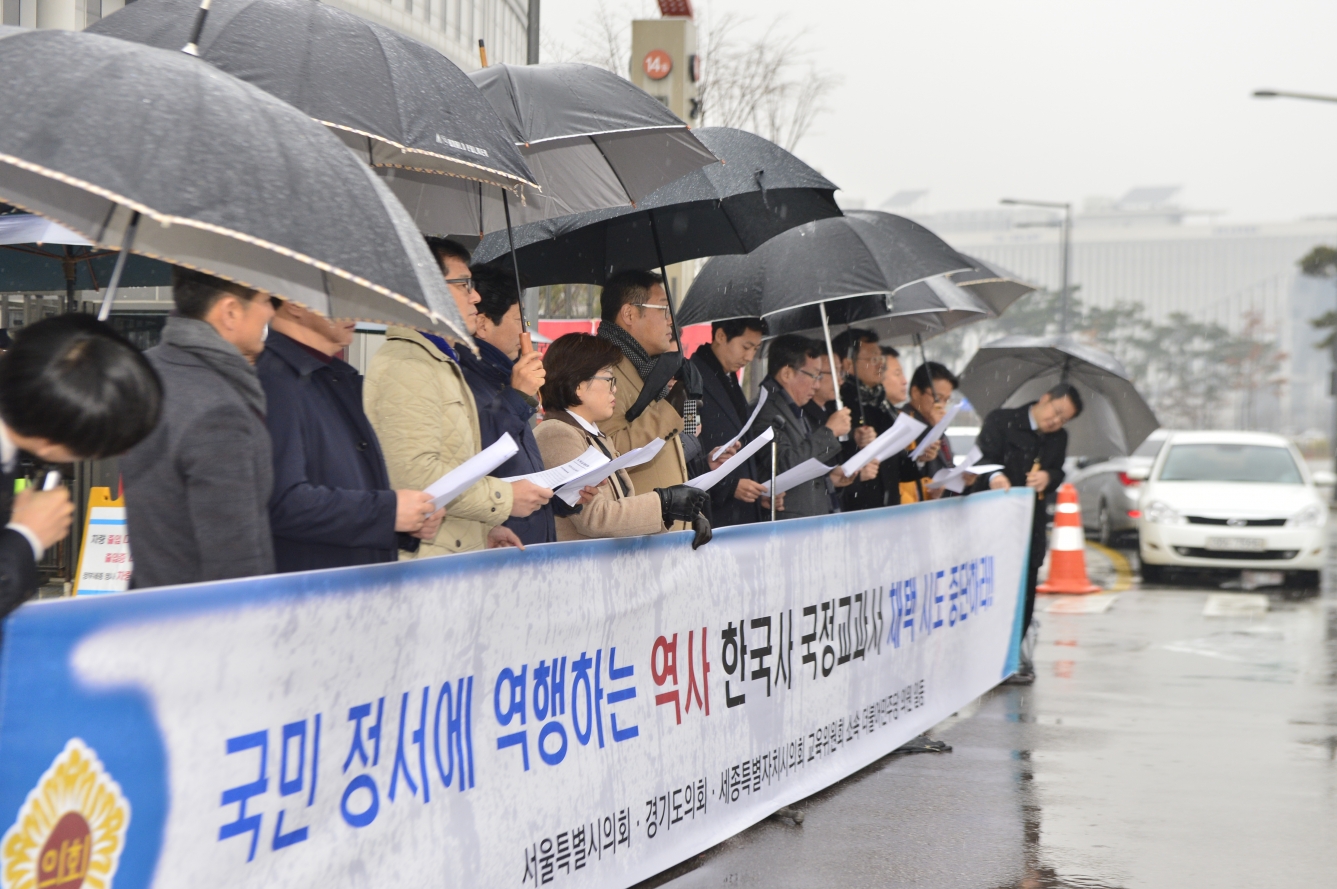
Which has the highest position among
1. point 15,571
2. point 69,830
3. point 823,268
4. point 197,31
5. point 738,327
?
point 197,31

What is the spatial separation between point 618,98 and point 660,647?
215 cm

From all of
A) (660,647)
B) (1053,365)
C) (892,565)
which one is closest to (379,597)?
(660,647)

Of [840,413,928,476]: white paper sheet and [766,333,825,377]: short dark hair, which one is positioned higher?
[766,333,825,377]: short dark hair

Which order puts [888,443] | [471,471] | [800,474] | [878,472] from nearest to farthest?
[471,471]
[800,474]
[888,443]
[878,472]

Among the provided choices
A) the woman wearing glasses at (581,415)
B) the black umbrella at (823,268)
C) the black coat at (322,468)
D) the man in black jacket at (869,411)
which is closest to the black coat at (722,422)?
the black umbrella at (823,268)

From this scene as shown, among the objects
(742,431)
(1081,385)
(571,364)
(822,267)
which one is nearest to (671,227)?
(822,267)

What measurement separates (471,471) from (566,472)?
77 cm

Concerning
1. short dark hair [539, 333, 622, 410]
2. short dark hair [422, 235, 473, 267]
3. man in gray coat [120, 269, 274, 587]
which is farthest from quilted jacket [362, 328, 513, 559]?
man in gray coat [120, 269, 274, 587]

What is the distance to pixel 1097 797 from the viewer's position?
21.1 ft

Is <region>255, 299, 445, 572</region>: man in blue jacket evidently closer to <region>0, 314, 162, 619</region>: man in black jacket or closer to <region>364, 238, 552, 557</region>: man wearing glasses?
<region>364, 238, 552, 557</region>: man wearing glasses

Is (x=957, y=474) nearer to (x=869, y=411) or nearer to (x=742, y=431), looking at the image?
(x=869, y=411)

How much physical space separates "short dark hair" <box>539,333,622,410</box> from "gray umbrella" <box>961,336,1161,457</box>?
572 centimetres

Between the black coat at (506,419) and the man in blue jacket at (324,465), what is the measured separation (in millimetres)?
799

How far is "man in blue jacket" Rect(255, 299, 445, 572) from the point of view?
362cm
